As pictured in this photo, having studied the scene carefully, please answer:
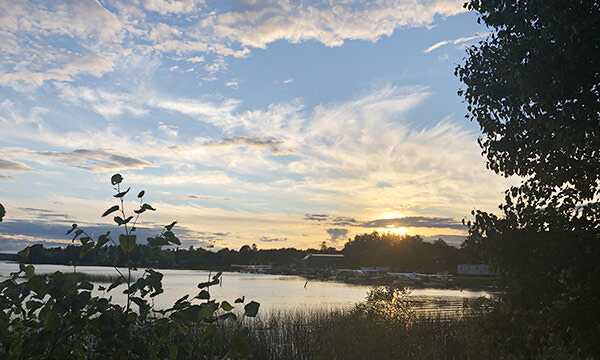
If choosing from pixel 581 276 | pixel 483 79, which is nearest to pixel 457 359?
pixel 581 276

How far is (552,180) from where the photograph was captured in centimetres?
A: 922

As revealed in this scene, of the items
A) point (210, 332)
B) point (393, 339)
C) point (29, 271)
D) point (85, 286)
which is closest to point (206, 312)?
point (210, 332)

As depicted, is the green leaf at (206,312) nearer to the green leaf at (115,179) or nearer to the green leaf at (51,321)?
the green leaf at (51,321)

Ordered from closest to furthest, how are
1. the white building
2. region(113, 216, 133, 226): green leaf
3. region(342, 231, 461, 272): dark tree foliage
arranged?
region(113, 216, 133, 226): green leaf → the white building → region(342, 231, 461, 272): dark tree foliage

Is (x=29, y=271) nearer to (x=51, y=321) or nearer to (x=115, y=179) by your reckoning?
(x=51, y=321)

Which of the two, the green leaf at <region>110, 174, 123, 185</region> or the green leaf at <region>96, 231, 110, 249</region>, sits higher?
the green leaf at <region>110, 174, 123, 185</region>

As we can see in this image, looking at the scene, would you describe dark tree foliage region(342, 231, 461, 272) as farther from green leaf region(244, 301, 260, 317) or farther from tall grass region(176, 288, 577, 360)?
green leaf region(244, 301, 260, 317)

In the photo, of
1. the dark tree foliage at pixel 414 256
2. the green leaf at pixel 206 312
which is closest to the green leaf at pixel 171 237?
the green leaf at pixel 206 312

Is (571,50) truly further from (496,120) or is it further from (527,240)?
(527,240)

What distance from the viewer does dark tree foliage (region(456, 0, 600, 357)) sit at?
8.59 metres

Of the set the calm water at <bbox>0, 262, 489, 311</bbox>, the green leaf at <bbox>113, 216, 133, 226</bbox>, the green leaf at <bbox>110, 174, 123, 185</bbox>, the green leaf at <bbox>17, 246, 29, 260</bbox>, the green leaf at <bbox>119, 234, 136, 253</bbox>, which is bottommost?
the calm water at <bbox>0, 262, 489, 311</bbox>

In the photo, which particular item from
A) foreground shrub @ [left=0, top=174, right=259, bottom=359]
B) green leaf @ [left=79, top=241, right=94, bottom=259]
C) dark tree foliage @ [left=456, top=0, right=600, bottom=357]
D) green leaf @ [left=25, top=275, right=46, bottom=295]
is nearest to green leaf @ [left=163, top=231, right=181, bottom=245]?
foreground shrub @ [left=0, top=174, right=259, bottom=359]

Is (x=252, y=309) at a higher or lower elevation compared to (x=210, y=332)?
higher

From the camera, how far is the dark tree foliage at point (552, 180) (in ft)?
28.2
